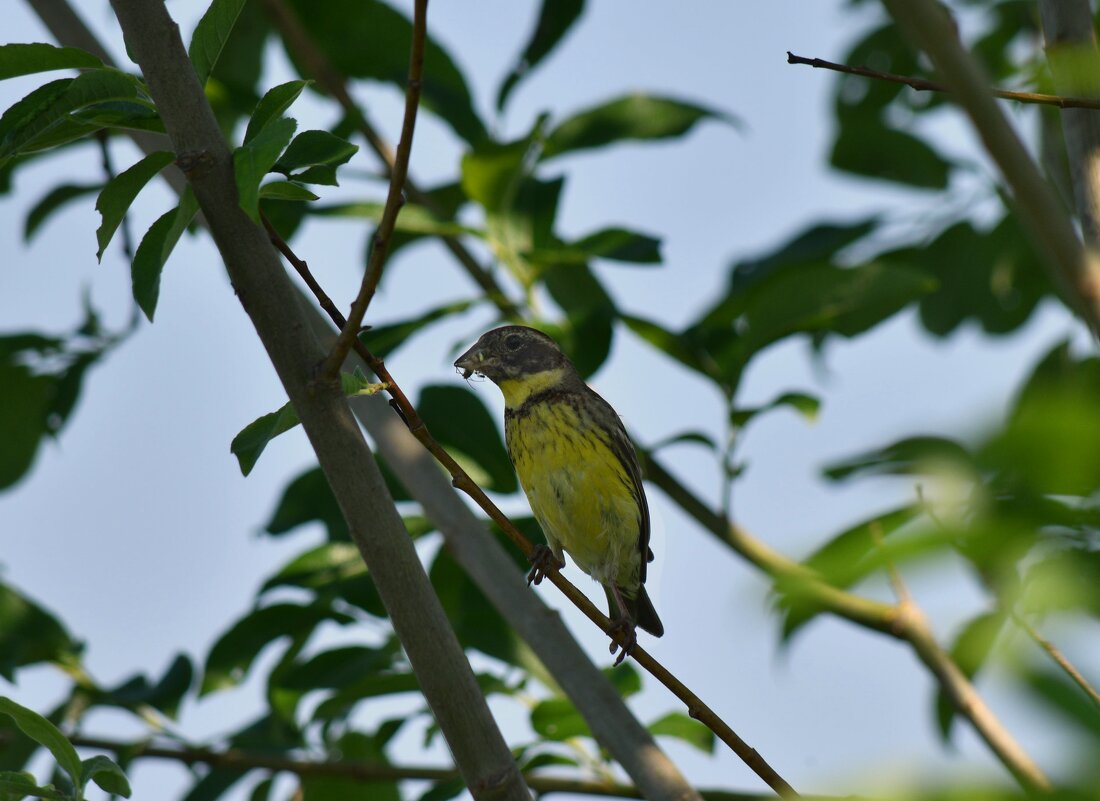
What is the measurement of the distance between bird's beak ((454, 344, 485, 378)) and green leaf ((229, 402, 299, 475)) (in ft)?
8.04

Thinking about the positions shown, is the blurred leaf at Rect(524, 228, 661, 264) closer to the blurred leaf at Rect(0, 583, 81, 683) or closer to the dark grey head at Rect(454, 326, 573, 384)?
the dark grey head at Rect(454, 326, 573, 384)

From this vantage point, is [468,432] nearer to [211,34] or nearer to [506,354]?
[506,354]

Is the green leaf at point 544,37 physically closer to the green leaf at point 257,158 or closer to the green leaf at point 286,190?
the green leaf at point 286,190

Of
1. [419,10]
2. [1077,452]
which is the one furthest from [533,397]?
[1077,452]

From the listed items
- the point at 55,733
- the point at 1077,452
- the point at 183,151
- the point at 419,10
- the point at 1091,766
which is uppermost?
the point at 183,151

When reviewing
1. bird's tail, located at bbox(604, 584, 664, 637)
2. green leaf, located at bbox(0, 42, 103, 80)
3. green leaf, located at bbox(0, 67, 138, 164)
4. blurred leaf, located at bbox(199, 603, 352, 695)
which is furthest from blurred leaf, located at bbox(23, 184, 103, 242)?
green leaf, located at bbox(0, 67, 138, 164)

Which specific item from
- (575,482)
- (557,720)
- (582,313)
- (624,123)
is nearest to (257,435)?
(557,720)

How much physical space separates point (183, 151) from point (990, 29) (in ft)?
16.2

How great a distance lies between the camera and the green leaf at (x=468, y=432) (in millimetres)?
4520

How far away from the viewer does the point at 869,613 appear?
12.1 ft

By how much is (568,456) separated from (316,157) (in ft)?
8.50

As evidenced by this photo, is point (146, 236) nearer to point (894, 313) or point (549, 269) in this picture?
point (549, 269)

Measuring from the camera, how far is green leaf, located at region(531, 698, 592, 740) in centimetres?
392

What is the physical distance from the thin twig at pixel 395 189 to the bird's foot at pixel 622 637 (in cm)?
93
